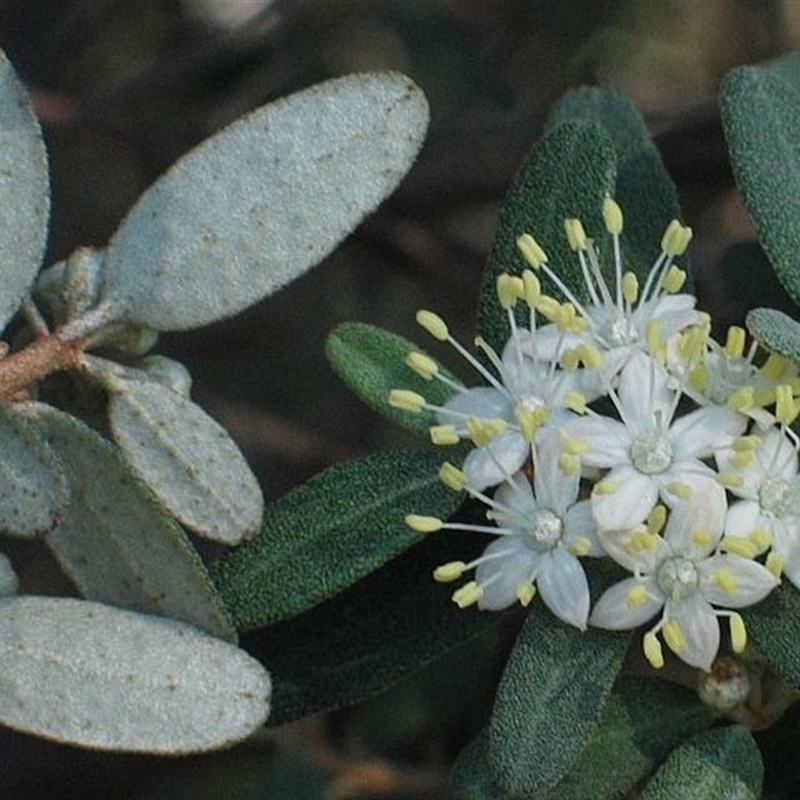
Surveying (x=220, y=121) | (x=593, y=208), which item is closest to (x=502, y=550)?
(x=593, y=208)

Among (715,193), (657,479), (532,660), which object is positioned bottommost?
(715,193)

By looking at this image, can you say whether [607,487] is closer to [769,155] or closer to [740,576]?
[740,576]

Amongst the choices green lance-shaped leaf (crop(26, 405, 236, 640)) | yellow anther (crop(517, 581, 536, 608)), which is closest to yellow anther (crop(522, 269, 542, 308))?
yellow anther (crop(517, 581, 536, 608))

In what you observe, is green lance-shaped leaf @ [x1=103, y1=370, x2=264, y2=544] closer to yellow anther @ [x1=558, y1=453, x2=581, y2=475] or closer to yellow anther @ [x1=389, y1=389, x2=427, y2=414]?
yellow anther @ [x1=389, y1=389, x2=427, y2=414]

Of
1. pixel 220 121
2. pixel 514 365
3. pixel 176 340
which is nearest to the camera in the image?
pixel 514 365

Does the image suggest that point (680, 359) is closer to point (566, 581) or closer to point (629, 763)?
point (566, 581)

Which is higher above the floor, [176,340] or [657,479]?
[657,479]
